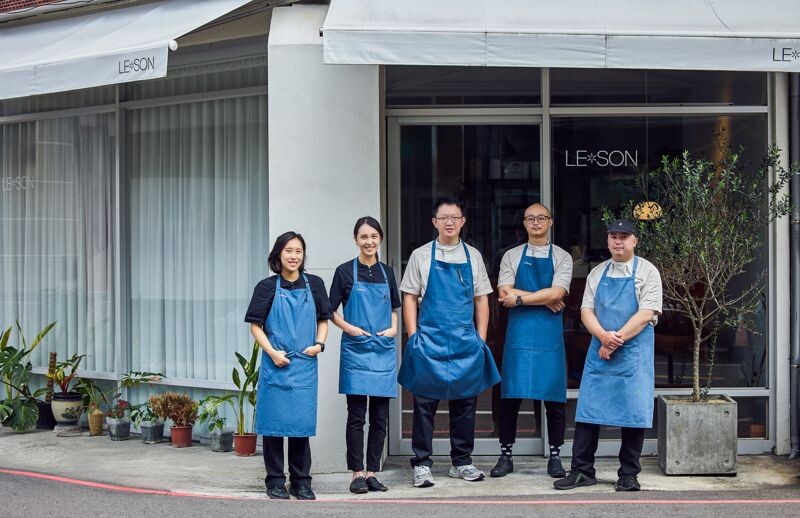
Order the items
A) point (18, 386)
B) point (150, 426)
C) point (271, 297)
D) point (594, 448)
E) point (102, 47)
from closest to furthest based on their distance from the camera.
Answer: point (271, 297) < point (594, 448) < point (102, 47) < point (150, 426) < point (18, 386)

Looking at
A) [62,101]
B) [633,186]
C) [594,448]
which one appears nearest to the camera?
[594,448]

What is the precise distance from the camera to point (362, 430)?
7.88m

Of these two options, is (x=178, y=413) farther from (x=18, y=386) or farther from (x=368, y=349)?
(x=368, y=349)

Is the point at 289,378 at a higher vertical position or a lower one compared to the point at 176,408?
higher

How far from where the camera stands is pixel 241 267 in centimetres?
998

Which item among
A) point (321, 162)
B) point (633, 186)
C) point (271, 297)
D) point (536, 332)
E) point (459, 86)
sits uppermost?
point (459, 86)

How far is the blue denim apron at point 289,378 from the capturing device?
7.50m

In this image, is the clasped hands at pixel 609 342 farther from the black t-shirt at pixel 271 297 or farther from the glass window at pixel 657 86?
the glass window at pixel 657 86

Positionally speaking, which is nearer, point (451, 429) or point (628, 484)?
point (628, 484)

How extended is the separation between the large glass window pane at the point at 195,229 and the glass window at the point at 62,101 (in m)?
0.36

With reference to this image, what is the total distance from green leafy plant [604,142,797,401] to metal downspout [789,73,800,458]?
0.15 meters

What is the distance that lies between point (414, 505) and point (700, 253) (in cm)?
277

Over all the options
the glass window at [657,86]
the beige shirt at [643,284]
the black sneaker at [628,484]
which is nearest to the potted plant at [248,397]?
the beige shirt at [643,284]

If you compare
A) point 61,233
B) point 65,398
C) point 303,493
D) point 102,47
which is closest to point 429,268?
point 303,493
